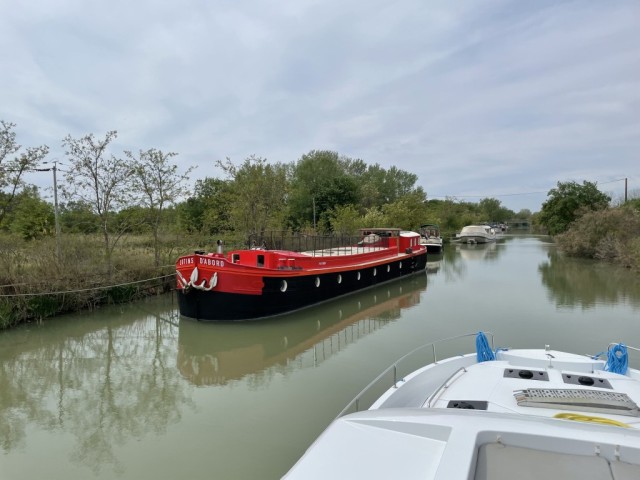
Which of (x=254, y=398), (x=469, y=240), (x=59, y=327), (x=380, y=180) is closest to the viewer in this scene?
(x=254, y=398)

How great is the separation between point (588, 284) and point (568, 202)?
2368 cm

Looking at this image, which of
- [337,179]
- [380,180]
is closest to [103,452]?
[337,179]

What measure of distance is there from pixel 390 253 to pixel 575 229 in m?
20.1

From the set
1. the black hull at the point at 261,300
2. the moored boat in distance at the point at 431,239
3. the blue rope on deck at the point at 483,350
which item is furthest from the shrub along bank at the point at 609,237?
the blue rope on deck at the point at 483,350

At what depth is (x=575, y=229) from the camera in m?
31.8

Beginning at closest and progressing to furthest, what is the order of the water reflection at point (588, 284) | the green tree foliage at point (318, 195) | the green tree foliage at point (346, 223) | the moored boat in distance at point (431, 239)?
the water reflection at point (588, 284), the green tree foliage at point (346, 223), the moored boat in distance at point (431, 239), the green tree foliage at point (318, 195)

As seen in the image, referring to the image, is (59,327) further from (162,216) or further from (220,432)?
(220,432)

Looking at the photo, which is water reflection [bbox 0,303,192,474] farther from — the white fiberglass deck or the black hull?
the white fiberglass deck

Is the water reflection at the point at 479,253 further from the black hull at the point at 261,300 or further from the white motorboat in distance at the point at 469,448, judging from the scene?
the white motorboat in distance at the point at 469,448

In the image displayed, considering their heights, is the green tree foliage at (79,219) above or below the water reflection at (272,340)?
above

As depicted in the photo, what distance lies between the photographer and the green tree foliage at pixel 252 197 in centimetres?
1961

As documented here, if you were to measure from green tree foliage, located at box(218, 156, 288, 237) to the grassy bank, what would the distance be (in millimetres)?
5366

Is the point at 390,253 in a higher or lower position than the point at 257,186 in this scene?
lower

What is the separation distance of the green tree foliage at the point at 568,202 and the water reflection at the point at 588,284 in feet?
45.0
